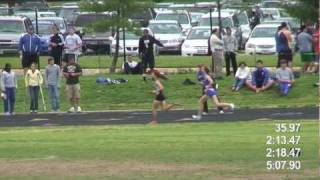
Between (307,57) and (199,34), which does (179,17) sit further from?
(307,57)

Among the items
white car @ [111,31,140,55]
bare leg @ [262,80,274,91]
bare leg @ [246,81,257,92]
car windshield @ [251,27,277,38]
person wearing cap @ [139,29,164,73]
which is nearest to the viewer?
bare leg @ [262,80,274,91]

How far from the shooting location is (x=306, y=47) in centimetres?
3828

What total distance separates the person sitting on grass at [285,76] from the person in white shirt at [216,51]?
2.38m

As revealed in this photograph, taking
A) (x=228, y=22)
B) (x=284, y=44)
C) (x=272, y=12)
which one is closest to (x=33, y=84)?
(x=284, y=44)

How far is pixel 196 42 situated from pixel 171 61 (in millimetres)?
3736

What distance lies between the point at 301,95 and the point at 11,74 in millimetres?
9428

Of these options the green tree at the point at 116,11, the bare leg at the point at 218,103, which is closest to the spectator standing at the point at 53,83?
the green tree at the point at 116,11

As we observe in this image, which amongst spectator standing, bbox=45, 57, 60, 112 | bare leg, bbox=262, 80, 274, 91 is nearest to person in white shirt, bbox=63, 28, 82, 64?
spectator standing, bbox=45, 57, 60, 112

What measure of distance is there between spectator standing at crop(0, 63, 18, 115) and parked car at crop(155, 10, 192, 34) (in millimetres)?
20931

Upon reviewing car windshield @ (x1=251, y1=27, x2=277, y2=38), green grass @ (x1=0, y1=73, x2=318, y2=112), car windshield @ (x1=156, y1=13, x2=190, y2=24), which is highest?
car windshield @ (x1=156, y1=13, x2=190, y2=24)

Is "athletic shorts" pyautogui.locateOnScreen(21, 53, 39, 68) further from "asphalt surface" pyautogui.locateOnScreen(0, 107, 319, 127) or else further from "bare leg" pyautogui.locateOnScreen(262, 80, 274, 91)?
"bare leg" pyautogui.locateOnScreen(262, 80, 274, 91)

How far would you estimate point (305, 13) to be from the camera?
135ft

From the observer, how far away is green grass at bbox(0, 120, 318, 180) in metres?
17.2

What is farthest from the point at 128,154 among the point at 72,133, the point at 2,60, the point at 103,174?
the point at 2,60
